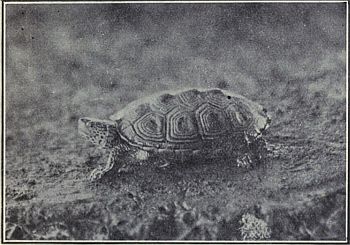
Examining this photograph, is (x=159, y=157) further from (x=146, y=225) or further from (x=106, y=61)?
(x=106, y=61)

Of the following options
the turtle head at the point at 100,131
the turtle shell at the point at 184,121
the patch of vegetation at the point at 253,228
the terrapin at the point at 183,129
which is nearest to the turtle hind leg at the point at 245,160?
the terrapin at the point at 183,129

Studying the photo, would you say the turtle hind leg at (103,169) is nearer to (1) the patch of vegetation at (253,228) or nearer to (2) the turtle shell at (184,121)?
(2) the turtle shell at (184,121)

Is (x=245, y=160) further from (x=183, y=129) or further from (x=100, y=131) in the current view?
(x=100, y=131)

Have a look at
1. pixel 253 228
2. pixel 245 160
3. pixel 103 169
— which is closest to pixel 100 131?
pixel 103 169

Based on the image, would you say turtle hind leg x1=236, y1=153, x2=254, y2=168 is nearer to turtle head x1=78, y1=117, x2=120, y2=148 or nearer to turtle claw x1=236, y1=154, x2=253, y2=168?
turtle claw x1=236, y1=154, x2=253, y2=168

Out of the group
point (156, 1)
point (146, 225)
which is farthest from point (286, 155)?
point (156, 1)

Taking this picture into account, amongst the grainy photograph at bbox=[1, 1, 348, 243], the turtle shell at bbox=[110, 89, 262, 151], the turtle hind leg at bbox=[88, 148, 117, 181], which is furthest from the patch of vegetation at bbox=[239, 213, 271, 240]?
the turtle hind leg at bbox=[88, 148, 117, 181]

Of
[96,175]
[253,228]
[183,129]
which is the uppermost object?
[183,129]
